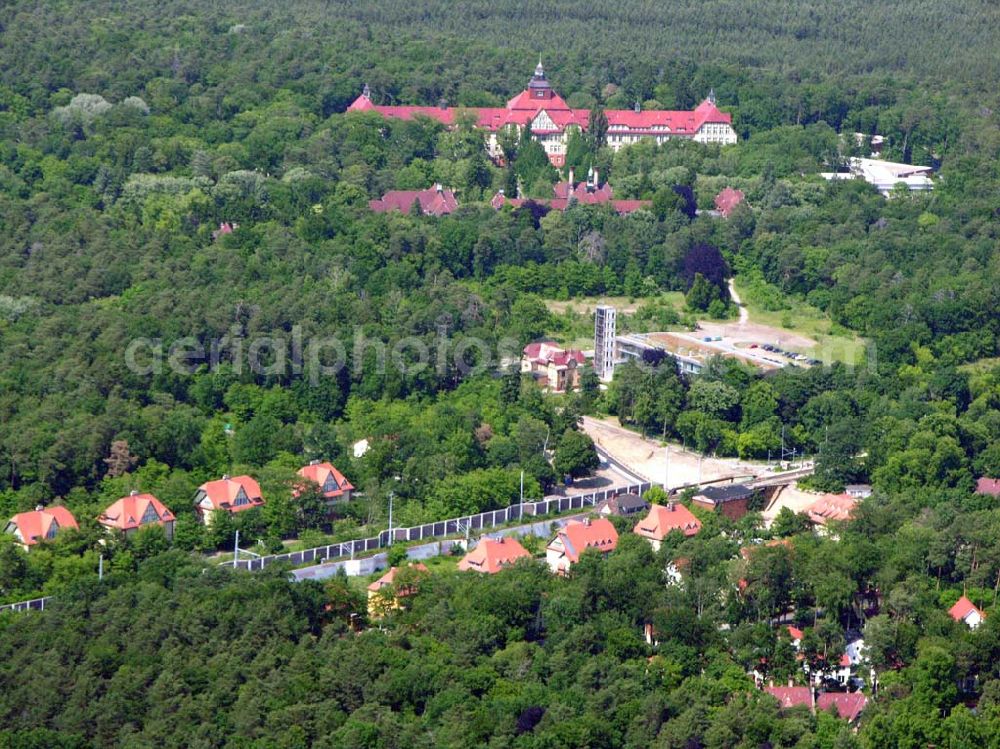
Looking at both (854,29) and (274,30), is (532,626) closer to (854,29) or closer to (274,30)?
(274,30)

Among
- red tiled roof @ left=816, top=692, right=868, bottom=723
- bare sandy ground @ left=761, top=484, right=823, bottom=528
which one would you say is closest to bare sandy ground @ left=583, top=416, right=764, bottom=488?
bare sandy ground @ left=761, top=484, right=823, bottom=528

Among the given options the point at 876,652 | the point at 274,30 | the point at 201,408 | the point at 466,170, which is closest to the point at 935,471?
the point at 876,652

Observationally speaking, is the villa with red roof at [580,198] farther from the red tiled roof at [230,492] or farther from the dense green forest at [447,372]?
the red tiled roof at [230,492]

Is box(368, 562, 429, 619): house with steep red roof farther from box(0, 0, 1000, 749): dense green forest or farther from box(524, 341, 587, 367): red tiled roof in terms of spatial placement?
box(524, 341, 587, 367): red tiled roof

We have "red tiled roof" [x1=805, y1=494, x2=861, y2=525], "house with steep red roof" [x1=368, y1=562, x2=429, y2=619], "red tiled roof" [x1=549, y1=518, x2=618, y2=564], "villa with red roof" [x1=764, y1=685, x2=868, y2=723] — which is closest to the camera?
"villa with red roof" [x1=764, y1=685, x2=868, y2=723]

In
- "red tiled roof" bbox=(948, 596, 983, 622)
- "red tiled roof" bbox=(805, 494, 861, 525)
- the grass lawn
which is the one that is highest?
"red tiled roof" bbox=(948, 596, 983, 622)

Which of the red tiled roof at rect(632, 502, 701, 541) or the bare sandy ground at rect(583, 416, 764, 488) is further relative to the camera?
the bare sandy ground at rect(583, 416, 764, 488)

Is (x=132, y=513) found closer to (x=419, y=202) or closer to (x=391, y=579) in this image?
(x=391, y=579)
